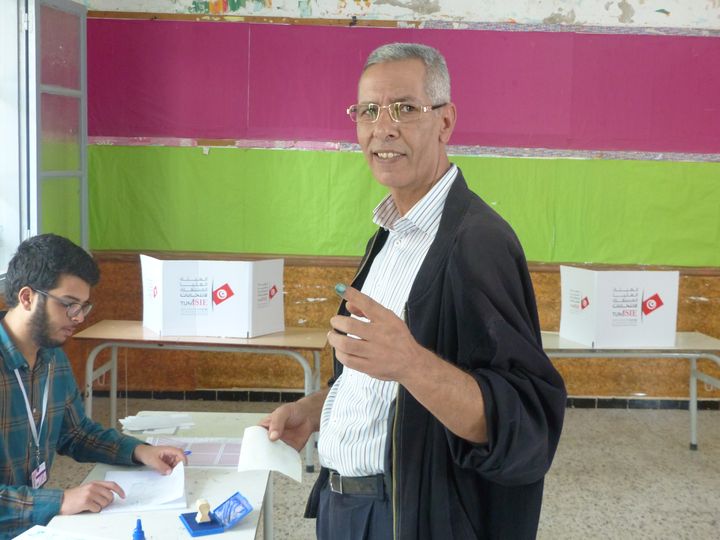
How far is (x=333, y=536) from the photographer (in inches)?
61.7

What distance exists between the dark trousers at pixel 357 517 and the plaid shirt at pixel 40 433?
2.21 feet

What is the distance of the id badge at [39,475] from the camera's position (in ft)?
7.05

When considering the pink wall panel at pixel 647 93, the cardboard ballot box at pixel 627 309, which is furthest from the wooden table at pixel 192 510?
the pink wall panel at pixel 647 93

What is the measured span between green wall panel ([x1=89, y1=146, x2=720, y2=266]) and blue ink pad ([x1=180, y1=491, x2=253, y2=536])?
3.49m

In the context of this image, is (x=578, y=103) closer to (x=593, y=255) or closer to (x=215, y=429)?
(x=593, y=255)

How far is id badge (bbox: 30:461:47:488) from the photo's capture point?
215cm

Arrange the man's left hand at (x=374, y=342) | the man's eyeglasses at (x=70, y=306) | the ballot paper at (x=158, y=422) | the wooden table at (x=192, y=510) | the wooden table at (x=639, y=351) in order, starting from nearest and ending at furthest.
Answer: the man's left hand at (x=374, y=342) < the wooden table at (x=192, y=510) < the man's eyeglasses at (x=70, y=306) < the ballot paper at (x=158, y=422) < the wooden table at (x=639, y=351)

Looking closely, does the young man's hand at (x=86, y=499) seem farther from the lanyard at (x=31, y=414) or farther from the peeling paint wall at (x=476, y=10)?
the peeling paint wall at (x=476, y=10)

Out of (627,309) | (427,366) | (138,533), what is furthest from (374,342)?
(627,309)

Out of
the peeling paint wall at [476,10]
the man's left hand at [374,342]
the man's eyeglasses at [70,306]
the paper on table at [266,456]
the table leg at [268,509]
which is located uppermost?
the peeling paint wall at [476,10]

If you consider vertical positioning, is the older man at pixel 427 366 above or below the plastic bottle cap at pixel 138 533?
above

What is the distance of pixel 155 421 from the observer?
8.50 feet

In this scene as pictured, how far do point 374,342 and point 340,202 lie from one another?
4.24 meters

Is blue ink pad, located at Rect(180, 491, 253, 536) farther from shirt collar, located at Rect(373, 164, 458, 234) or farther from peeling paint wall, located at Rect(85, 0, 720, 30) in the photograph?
peeling paint wall, located at Rect(85, 0, 720, 30)
